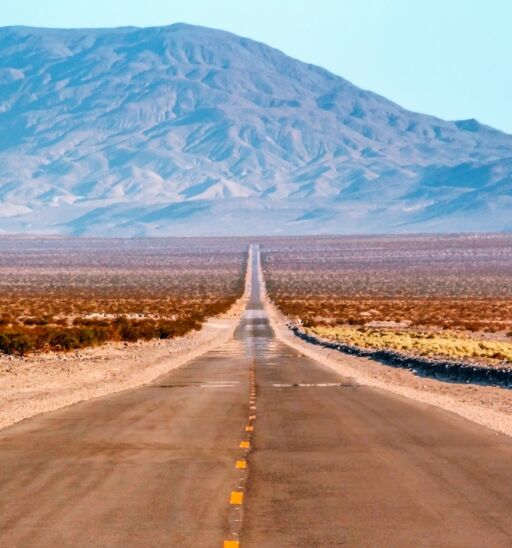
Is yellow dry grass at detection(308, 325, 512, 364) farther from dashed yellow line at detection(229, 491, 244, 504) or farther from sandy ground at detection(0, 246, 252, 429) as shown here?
dashed yellow line at detection(229, 491, 244, 504)

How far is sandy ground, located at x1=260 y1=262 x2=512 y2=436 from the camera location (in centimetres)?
2157

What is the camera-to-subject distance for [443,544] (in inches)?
389

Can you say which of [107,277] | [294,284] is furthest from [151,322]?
[107,277]

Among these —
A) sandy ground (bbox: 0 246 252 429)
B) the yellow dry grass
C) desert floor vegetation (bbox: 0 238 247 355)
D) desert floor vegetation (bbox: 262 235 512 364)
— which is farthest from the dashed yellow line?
desert floor vegetation (bbox: 0 238 247 355)

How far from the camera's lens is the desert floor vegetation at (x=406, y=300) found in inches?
1949

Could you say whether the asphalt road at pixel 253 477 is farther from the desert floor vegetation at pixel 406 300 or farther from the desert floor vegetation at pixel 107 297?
the desert floor vegetation at pixel 107 297

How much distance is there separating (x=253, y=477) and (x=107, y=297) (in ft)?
278

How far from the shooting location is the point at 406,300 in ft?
306

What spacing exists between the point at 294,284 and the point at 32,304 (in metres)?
40.2

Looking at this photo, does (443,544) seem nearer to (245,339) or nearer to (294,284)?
(245,339)

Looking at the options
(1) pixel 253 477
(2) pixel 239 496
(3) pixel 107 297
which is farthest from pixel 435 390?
(3) pixel 107 297

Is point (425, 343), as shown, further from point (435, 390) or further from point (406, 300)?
point (406, 300)

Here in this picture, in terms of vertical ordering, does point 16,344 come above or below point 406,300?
above

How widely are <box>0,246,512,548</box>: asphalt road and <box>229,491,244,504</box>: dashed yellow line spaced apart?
0.02 m
